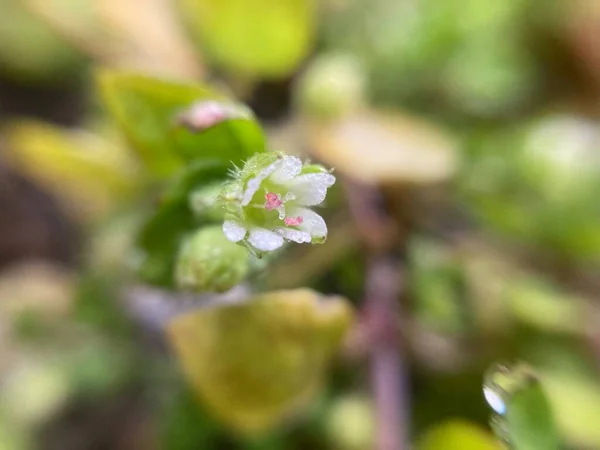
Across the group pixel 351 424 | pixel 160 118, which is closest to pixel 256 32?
pixel 160 118

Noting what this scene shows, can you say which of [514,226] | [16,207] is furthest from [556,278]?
[16,207]

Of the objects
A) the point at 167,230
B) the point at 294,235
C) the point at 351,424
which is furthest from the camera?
the point at 351,424

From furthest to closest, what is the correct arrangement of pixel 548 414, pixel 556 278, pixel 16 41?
pixel 16 41 → pixel 556 278 → pixel 548 414

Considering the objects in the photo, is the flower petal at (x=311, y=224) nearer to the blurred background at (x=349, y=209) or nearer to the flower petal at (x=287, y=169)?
the flower petal at (x=287, y=169)

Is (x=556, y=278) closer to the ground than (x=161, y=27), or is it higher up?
closer to the ground

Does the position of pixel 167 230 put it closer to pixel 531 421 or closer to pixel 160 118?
pixel 160 118

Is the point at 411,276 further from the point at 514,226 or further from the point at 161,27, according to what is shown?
the point at 161,27
